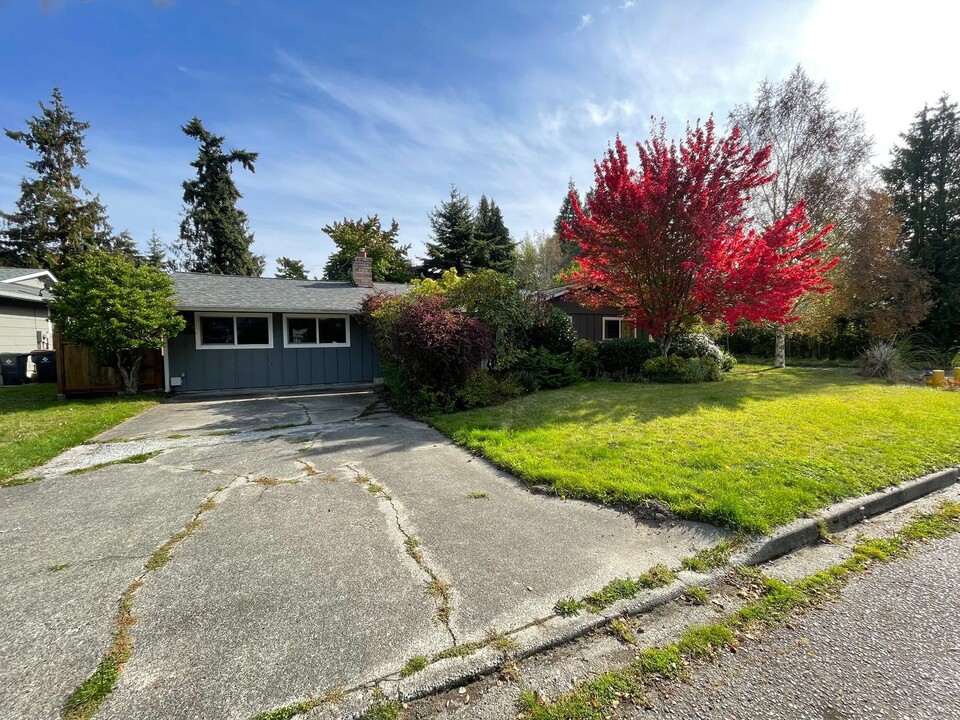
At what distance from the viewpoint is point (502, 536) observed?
10.1ft

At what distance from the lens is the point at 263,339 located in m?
11.4

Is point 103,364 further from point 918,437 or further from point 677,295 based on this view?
point 918,437

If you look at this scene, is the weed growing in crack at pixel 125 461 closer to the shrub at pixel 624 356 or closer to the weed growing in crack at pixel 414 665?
the weed growing in crack at pixel 414 665

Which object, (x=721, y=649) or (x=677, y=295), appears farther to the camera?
(x=677, y=295)

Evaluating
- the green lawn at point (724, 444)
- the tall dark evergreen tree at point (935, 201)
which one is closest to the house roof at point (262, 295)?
the green lawn at point (724, 444)

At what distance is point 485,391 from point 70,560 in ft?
20.0

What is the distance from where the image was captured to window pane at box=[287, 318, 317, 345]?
11609 millimetres

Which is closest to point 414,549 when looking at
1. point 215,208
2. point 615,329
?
point 615,329

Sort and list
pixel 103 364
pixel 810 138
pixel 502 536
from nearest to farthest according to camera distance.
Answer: pixel 502 536 → pixel 103 364 → pixel 810 138

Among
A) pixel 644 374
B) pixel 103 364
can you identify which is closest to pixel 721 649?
pixel 644 374

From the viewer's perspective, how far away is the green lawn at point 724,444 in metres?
3.59

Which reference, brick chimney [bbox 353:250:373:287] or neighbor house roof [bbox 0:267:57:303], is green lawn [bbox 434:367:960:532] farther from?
neighbor house roof [bbox 0:267:57:303]

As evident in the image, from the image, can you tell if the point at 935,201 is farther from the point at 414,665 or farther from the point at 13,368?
the point at 13,368

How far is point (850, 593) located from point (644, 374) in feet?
29.6
